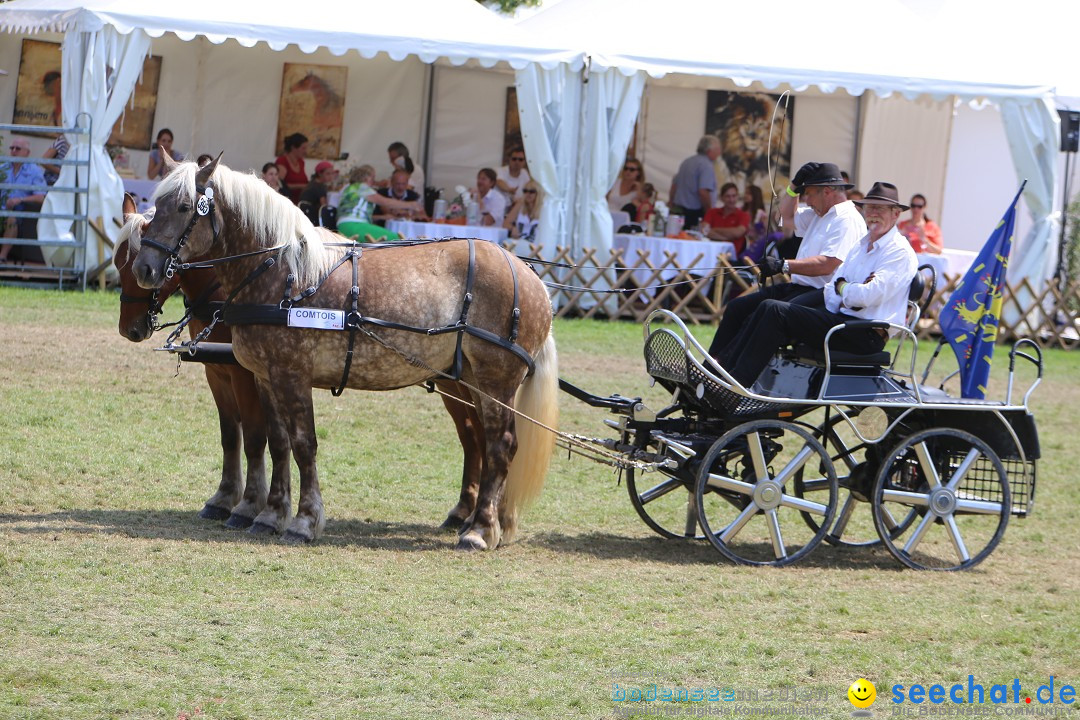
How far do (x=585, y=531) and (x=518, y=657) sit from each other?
249cm

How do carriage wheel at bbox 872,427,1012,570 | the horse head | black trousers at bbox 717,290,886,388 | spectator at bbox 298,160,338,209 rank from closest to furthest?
the horse head → black trousers at bbox 717,290,886,388 → carriage wheel at bbox 872,427,1012,570 → spectator at bbox 298,160,338,209

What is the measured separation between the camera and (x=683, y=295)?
15.8 metres

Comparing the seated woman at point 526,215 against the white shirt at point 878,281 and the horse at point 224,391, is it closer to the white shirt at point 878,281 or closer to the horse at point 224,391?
the horse at point 224,391

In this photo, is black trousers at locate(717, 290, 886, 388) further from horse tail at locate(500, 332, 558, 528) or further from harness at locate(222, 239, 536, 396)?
harness at locate(222, 239, 536, 396)

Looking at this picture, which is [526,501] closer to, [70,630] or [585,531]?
[585,531]

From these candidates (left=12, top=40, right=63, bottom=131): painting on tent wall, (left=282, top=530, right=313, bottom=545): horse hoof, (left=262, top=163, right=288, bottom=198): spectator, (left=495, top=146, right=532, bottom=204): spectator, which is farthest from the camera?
(left=12, top=40, right=63, bottom=131): painting on tent wall

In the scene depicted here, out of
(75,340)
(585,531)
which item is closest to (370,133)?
(75,340)

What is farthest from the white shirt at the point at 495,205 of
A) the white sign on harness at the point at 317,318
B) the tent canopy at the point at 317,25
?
the white sign on harness at the point at 317,318

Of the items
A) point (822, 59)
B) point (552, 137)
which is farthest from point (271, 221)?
point (822, 59)

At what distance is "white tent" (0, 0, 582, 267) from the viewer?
13883 mm

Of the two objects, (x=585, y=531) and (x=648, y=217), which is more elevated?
(x=648, y=217)

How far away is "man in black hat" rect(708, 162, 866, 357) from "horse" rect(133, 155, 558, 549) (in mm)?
1012

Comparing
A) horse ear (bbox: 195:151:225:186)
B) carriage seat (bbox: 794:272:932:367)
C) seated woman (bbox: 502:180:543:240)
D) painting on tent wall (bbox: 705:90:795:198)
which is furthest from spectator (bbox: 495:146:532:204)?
horse ear (bbox: 195:151:225:186)

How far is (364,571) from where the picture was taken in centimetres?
602
